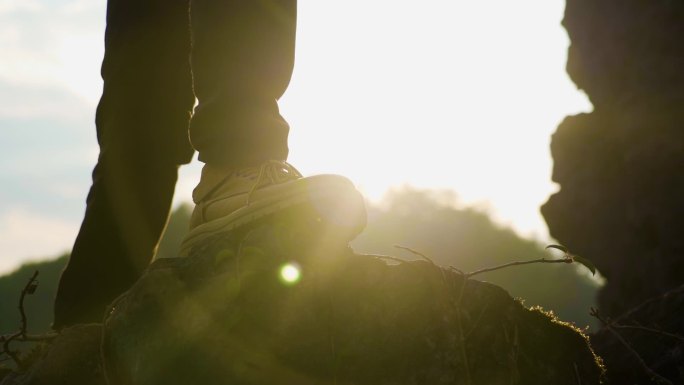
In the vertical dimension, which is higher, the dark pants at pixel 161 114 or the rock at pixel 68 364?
the dark pants at pixel 161 114

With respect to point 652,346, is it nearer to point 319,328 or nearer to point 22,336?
point 319,328

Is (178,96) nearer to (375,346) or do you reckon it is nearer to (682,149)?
(375,346)

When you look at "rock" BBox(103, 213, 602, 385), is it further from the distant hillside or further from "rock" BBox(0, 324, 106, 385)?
the distant hillside

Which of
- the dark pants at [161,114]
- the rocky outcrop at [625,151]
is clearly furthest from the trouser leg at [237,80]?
the rocky outcrop at [625,151]

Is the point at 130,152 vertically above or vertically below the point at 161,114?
below

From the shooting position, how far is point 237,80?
2.20 meters

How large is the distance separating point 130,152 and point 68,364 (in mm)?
1049

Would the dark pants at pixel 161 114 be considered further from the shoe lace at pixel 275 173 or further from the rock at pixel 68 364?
the rock at pixel 68 364

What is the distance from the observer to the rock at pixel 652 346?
2449 millimetres

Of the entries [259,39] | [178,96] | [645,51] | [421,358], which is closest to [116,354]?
[421,358]

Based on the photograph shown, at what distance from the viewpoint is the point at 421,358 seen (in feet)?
5.44

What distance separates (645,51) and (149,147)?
407 centimetres

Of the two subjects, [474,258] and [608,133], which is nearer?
[608,133]

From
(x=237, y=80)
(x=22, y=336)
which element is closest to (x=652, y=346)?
(x=237, y=80)
